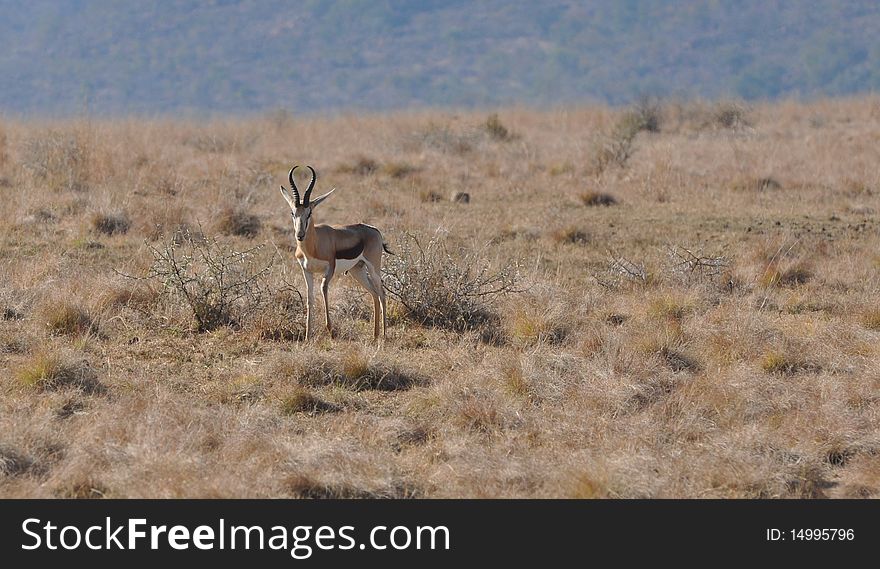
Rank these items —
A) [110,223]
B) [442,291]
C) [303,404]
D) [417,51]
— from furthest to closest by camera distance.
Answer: [417,51] → [110,223] → [442,291] → [303,404]

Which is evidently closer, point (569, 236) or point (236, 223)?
point (569, 236)

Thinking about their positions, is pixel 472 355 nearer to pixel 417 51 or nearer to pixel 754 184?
pixel 754 184

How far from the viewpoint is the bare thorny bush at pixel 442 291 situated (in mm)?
10148

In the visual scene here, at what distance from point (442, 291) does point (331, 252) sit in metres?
1.14

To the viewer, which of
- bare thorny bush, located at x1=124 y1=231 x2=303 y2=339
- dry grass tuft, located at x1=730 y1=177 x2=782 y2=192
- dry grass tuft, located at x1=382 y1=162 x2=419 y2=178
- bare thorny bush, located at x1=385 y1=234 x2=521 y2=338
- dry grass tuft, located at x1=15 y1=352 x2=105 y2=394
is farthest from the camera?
dry grass tuft, located at x1=382 y1=162 x2=419 y2=178

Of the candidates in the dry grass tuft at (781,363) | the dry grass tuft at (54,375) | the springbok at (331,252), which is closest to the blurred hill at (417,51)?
the springbok at (331,252)

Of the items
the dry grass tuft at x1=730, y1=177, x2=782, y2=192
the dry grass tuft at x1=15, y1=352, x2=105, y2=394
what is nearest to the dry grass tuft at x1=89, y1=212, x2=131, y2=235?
the dry grass tuft at x1=15, y1=352, x2=105, y2=394

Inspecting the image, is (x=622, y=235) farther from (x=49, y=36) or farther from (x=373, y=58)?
(x=49, y=36)

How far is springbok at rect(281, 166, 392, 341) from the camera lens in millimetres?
9320

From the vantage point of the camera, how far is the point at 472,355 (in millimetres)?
9266

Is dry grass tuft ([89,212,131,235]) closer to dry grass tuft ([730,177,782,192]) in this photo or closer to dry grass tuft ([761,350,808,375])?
dry grass tuft ([761,350,808,375])

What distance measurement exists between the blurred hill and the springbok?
81.6m

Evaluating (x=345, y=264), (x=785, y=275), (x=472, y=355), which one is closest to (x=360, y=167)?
(x=785, y=275)

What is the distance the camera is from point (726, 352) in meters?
9.26
